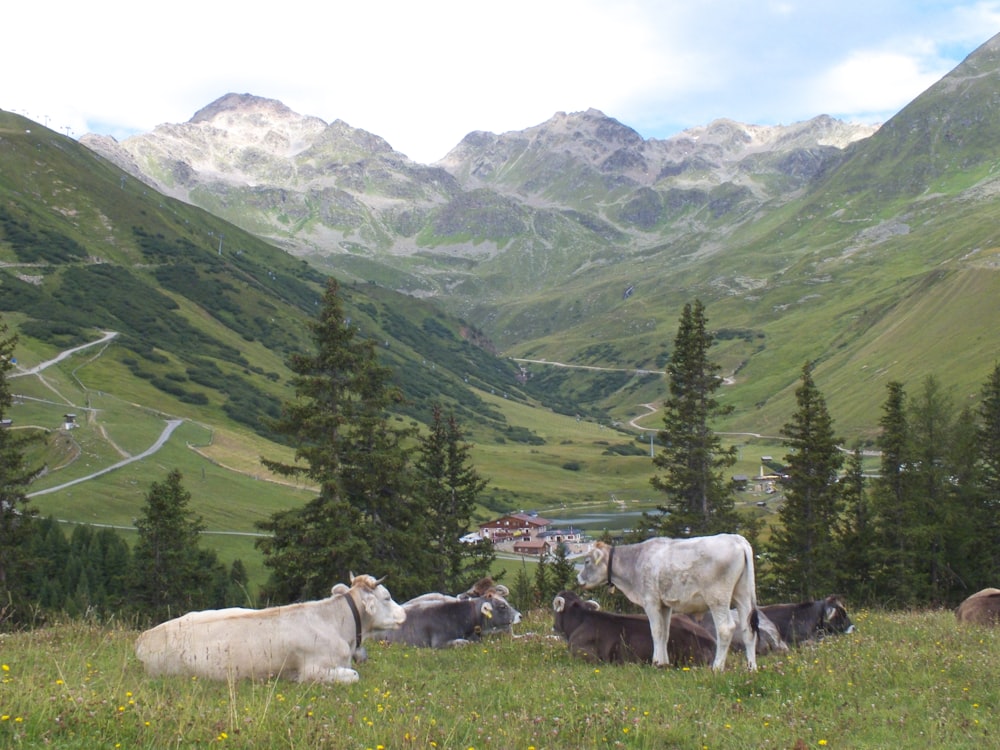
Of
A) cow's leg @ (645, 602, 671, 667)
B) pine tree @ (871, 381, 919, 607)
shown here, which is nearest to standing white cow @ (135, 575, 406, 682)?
cow's leg @ (645, 602, 671, 667)

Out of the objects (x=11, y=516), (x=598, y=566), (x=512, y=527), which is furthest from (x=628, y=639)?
(x=512, y=527)

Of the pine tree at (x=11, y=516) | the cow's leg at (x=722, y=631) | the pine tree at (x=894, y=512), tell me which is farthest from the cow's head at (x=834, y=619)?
the pine tree at (x=11, y=516)

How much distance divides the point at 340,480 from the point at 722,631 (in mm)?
17754

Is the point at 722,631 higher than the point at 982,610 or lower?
higher

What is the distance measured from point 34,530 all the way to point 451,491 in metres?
21.3

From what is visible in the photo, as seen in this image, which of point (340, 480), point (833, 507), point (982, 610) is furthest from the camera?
point (833, 507)

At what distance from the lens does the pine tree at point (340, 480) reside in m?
26.5

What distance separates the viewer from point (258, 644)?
11.8 meters

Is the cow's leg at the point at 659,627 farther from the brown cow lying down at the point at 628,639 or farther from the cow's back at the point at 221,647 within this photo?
the cow's back at the point at 221,647

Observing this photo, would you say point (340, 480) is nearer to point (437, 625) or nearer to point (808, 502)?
point (437, 625)

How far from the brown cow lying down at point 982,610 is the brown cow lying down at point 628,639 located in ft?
27.8

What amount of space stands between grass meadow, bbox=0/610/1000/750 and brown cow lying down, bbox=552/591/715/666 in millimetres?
600

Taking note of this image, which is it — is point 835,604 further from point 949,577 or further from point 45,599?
point 45,599

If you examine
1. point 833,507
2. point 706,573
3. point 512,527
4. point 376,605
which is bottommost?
point 512,527
